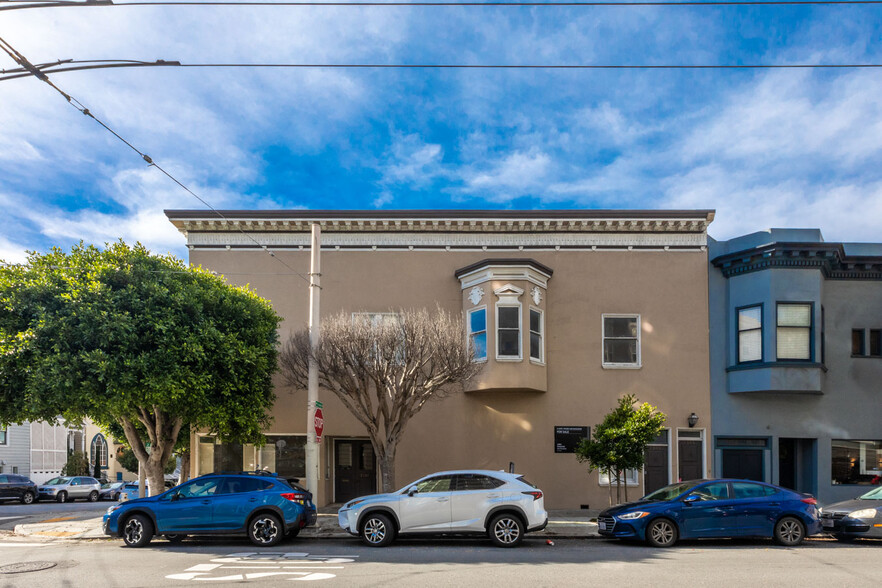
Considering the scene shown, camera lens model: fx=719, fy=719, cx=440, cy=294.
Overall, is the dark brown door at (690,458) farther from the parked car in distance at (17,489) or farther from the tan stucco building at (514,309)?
the parked car in distance at (17,489)

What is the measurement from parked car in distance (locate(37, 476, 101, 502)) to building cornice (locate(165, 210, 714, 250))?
16251 millimetres

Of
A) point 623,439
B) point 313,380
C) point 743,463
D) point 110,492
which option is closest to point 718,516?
point 623,439

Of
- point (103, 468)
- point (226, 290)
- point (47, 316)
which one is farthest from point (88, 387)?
point (103, 468)

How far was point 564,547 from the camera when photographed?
13.2m

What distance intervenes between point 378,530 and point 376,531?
0.13ft

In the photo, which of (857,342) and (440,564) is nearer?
(440,564)

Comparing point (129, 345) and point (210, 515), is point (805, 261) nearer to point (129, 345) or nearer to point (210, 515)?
point (210, 515)

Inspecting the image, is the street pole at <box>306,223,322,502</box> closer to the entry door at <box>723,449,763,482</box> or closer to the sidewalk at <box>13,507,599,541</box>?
the sidewalk at <box>13,507,599,541</box>

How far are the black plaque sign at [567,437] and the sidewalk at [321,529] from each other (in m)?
2.08

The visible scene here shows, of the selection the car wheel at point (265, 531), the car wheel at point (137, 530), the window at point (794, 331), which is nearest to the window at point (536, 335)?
the window at point (794, 331)

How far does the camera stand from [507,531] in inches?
513

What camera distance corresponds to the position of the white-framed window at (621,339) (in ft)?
67.6

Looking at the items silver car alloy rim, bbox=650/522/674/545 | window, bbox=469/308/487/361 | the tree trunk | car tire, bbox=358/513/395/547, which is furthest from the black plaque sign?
car tire, bbox=358/513/395/547

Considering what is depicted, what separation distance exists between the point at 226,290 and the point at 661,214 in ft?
39.8
